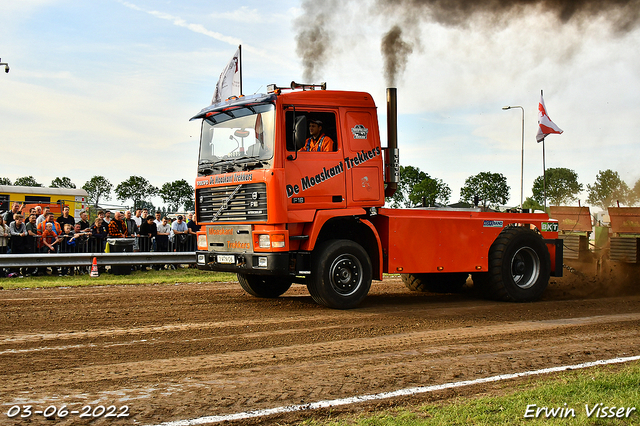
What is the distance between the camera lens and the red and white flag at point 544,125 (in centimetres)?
2567

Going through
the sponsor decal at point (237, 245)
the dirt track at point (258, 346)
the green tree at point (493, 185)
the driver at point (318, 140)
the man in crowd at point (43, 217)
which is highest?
the green tree at point (493, 185)

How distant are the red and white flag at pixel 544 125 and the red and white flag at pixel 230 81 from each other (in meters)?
15.4

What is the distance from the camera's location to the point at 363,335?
735 cm

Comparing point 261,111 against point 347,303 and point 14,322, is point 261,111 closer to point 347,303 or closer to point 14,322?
point 347,303

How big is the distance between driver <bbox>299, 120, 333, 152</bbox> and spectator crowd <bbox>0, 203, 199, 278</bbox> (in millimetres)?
7201

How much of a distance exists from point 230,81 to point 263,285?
7.09 metres

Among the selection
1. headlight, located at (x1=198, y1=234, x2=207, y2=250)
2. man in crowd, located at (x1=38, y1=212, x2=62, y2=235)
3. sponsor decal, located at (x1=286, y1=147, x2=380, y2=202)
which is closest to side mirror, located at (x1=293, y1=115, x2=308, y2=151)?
sponsor decal, located at (x1=286, y1=147, x2=380, y2=202)

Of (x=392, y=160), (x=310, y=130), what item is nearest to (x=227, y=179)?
(x=310, y=130)

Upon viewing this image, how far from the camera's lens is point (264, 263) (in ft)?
28.4

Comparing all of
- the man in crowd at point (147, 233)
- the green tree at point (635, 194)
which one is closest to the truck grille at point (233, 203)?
the man in crowd at point (147, 233)

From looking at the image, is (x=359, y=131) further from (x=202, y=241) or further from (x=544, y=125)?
(x=544, y=125)

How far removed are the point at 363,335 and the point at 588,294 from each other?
6791 millimetres

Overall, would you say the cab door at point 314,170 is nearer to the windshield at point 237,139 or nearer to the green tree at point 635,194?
the windshield at point 237,139

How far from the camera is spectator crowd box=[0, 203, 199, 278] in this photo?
14906 millimetres
